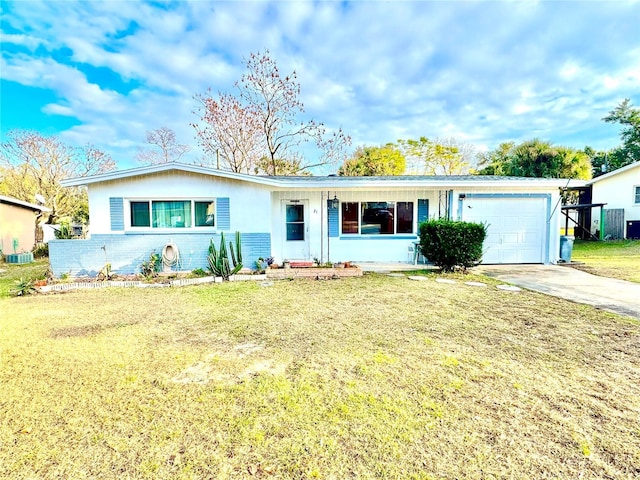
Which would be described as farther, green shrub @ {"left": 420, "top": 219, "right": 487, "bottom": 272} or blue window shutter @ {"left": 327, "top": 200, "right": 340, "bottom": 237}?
blue window shutter @ {"left": 327, "top": 200, "right": 340, "bottom": 237}

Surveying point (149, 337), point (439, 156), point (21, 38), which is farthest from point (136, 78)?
point (439, 156)

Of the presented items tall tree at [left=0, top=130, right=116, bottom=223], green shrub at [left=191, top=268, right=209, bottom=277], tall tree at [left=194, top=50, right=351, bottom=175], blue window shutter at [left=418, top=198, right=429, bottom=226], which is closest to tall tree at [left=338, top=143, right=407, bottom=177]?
tall tree at [left=194, top=50, right=351, bottom=175]

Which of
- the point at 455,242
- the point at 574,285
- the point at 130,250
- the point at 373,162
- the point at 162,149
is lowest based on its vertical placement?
the point at 574,285

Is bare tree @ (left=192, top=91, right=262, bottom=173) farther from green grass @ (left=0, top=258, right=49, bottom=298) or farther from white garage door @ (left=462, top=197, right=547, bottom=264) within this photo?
white garage door @ (left=462, top=197, right=547, bottom=264)

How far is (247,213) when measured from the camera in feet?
31.3

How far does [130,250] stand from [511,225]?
11744 millimetres

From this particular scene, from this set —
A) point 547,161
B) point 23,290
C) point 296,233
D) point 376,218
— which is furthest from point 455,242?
point 547,161

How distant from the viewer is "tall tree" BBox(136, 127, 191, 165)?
2384 cm

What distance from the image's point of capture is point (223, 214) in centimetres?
945

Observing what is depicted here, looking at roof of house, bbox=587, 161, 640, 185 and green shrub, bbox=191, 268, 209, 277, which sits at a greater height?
roof of house, bbox=587, 161, 640, 185

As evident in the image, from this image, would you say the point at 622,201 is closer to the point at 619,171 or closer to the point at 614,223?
the point at 614,223

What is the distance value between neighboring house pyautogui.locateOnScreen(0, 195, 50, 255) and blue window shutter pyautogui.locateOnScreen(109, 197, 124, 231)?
33.6 ft

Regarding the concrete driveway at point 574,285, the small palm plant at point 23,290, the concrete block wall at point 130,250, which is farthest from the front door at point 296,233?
the small palm plant at point 23,290

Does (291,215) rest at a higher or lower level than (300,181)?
lower
